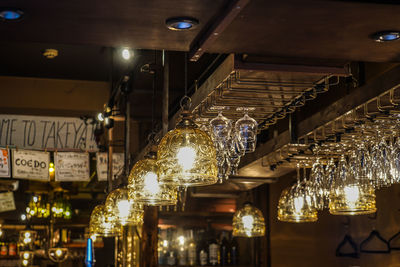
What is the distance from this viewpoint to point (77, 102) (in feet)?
25.9

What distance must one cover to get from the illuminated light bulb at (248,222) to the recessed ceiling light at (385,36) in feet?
13.0

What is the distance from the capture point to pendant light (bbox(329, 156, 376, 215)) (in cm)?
393

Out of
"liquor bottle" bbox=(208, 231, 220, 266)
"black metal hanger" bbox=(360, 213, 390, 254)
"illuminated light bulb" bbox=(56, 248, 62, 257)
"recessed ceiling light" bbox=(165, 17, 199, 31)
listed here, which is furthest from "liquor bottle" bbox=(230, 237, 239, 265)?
"recessed ceiling light" bbox=(165, 17, 199, 31)

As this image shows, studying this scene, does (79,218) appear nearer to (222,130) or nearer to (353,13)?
(222,130)

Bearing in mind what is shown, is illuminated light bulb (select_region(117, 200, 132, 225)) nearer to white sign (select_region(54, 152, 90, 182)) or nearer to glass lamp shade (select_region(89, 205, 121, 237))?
glass lamp shade (select_region(89, 205, 121, 237))

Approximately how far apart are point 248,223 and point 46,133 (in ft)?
9.28

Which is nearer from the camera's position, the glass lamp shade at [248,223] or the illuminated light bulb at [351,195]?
the illuminated light bulb at [351,195]

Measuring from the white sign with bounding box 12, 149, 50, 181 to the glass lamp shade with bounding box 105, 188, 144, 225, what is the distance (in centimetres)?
322

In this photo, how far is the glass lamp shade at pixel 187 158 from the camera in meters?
2.75

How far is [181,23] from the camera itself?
2.39 meters

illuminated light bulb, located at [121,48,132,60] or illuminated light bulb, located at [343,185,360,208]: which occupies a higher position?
illuminated light bulb, located at [121,48,132,60]

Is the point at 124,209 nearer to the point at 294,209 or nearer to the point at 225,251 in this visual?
the point at 294,209

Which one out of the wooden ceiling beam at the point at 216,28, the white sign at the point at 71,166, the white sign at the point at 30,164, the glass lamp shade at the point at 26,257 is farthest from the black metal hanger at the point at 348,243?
the glass lamp shade at the point at 26,257

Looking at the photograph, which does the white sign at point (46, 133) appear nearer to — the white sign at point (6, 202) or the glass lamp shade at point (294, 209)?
the glass lamp shade at point (294, 209)
